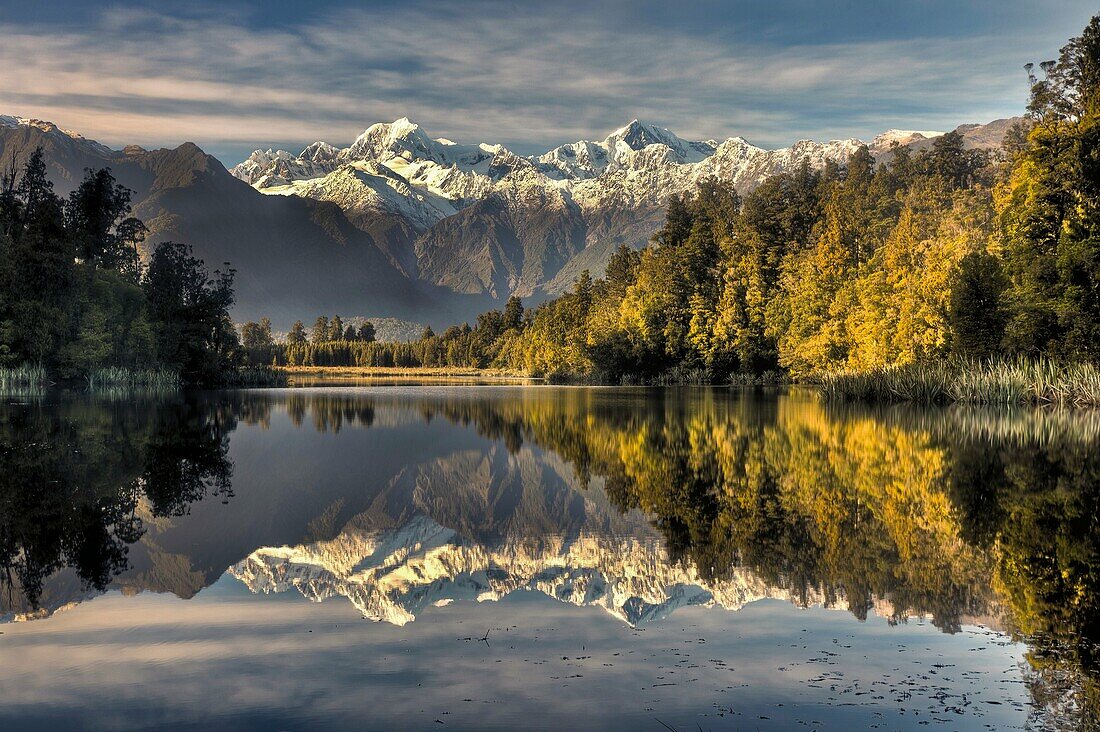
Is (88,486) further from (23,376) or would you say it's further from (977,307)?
(23,376)

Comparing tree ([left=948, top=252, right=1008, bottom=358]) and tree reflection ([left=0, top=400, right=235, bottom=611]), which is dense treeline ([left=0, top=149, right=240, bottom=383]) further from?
tree ([left=948, top=252, right=1008, bottom=358])

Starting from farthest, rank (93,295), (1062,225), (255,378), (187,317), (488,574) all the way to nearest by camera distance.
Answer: (255,378), (187,317), (93,295), (1062,225), (488,574)

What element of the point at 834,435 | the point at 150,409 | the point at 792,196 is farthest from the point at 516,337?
the point at 834,435

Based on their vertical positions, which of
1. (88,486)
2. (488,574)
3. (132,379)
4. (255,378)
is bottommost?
→ (255,378)

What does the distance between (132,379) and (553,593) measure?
66189 millimetres

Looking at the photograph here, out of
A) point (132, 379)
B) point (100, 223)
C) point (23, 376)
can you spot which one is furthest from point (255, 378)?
point (23, 376)

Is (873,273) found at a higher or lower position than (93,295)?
higher

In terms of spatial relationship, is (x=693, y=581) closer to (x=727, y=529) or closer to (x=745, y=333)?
(x=727, y=529)

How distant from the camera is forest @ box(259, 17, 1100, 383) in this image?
144 ft

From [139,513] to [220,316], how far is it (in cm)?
7388

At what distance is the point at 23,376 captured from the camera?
189 feet

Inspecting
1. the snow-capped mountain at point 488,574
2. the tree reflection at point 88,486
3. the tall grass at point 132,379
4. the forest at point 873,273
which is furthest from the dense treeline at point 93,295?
the snow-capped mountain at point 488,574

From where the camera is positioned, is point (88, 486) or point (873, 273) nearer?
point (88, 486)

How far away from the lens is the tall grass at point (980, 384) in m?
39.0
